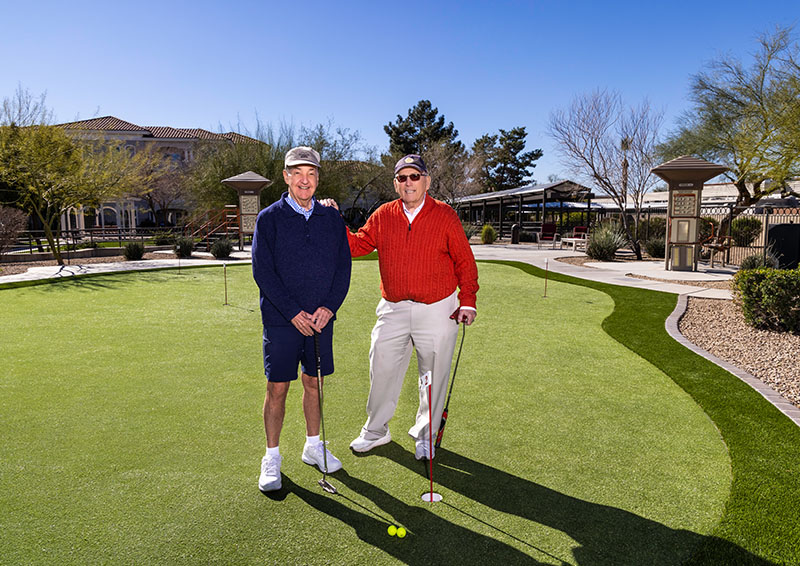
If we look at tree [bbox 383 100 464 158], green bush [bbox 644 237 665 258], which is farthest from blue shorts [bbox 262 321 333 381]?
tree [bbox 383 100 464 158]

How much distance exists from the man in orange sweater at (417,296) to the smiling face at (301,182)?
538mm

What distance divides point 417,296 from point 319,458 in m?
1.13

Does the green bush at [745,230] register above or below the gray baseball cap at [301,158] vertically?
below

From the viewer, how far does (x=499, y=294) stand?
10.1m

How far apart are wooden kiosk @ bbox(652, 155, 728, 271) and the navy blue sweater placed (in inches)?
552

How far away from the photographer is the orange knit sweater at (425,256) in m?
3.27

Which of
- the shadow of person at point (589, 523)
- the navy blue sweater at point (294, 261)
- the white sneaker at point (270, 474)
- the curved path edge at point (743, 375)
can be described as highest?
the navy blue sweater at point (294, 261)

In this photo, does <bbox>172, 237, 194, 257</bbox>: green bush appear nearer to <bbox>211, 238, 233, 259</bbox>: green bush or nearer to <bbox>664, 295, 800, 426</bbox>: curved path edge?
<bbox>211, 238, 233, 259</bbox>: green bush

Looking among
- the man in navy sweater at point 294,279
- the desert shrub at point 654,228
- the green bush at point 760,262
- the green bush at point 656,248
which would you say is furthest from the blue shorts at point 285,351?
the desert shrub at point 654,228

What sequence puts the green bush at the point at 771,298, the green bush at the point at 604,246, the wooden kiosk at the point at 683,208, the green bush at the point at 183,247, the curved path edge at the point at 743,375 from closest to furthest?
the curved path edge at the point at 743,375 < the green bush at the point at 771,298 < the wooden kiosk at the point at 683,208 < the green bush at the point at 604,246 < the green bush at the point at 183,247

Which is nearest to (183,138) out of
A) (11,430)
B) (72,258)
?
(72,258)

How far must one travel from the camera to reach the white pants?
329cm

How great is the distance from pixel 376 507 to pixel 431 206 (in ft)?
5.85

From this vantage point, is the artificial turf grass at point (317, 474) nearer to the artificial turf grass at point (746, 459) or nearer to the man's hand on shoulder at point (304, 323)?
the artificial turf grass at point (746, 459)
